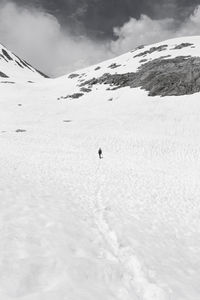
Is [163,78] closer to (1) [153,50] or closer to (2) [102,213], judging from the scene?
(1) [153,50]

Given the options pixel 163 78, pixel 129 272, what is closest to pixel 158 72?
pixel 163 78

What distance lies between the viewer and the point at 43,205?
10609 millimetres

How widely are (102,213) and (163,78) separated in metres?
46.3

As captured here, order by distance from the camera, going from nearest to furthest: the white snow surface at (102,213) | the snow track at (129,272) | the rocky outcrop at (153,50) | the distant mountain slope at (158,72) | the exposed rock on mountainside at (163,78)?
the snow track at (129,272), the white snow surface at (102,213), the exposed rock on mountainside at (163,78), the distant mountain slope at (158,72), the rocky outcrop at (153,50)

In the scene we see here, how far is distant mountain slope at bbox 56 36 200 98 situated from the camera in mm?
49125

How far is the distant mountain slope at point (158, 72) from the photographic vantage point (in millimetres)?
49125

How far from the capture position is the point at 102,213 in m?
11.1

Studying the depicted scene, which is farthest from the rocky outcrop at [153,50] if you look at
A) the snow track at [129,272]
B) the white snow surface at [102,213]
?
the snow track at [129,272]

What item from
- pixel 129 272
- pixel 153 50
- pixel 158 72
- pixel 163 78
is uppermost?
pixel 153 50

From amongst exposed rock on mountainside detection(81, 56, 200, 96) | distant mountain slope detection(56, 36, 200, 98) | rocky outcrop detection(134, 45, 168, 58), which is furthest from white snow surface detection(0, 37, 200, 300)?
rocky outcrop detection(134, 45, 168, 58)

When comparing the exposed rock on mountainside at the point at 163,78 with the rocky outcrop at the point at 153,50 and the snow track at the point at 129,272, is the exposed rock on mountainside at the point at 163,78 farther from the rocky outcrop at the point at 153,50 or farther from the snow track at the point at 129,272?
the snow track at the point at 129,272

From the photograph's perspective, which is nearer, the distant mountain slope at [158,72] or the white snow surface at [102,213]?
the white snow surface at [102,213]

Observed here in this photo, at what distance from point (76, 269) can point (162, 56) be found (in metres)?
72.1

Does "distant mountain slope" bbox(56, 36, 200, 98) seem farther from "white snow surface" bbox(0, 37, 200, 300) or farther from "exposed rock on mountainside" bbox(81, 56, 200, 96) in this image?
"white snow surface" bbox(0, 37, 200, 300)
